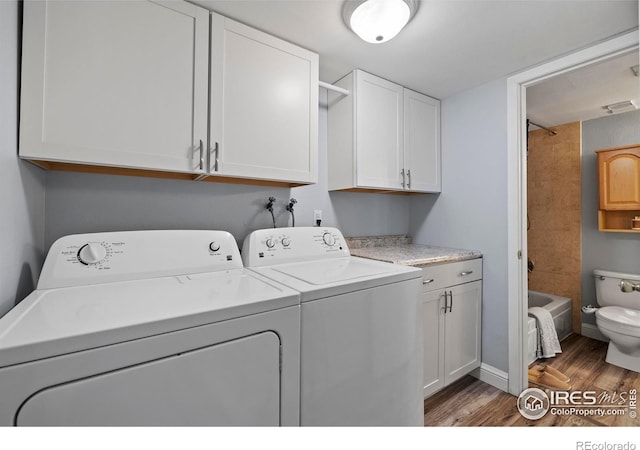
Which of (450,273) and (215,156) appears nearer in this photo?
(215,156)

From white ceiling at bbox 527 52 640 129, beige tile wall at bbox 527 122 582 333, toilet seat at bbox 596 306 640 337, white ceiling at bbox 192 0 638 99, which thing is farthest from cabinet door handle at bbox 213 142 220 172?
beige tile wall at bbox 527 122 582 333

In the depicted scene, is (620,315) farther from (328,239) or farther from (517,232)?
(328,239)

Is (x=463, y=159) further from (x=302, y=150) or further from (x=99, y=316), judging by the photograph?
(x=99, y=316)

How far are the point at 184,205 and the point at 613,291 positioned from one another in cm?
384

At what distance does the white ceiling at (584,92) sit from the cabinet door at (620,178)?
0.43 m

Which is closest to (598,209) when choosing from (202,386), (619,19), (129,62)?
(619,19)

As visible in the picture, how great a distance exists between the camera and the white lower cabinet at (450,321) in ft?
5.99

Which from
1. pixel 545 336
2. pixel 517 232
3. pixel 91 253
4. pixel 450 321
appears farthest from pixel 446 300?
pixel 91 253

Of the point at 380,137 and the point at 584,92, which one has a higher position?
the point at 584,92

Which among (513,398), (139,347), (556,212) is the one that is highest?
(556,212)

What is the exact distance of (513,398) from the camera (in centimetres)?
194

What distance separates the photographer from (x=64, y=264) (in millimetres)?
1105

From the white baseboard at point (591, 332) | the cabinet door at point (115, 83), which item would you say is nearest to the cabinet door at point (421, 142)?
the cabinet door at point (115, 83)

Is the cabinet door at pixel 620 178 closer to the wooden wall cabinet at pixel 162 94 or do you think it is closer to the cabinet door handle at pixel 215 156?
the wooden wall cabinet at pixel 162 94
